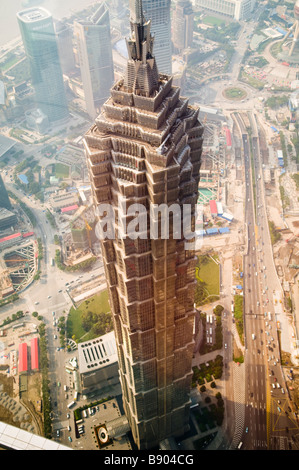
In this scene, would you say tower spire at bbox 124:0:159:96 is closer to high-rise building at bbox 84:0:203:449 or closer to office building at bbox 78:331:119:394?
high-rise building at bbox 84:0:203:449

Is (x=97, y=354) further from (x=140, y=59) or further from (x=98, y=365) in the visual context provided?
(x=140, y=59)

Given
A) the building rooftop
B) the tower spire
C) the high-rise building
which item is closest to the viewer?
the tower spire

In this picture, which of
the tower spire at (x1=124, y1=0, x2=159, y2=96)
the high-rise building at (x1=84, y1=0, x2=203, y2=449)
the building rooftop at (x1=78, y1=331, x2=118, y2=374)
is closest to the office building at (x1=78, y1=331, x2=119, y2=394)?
the building rooftop at (x1=78, y1=331, x2=118, y2=374)

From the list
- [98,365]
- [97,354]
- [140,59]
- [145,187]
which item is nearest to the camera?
A: [140,59]

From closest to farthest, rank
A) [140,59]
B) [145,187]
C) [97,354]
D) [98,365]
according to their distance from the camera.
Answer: [140,59] < [145,187] < [98,365] < [97,354]

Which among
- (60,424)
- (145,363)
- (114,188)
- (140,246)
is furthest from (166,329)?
(60,424)

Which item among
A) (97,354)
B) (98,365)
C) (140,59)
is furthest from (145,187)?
(97,354)

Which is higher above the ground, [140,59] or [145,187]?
[140,59]

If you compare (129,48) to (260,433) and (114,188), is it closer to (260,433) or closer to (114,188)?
(114,188)

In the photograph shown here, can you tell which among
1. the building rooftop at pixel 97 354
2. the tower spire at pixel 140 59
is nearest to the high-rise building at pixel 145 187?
the tower spire at pixel 140 59

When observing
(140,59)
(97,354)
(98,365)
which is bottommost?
(98,365)
